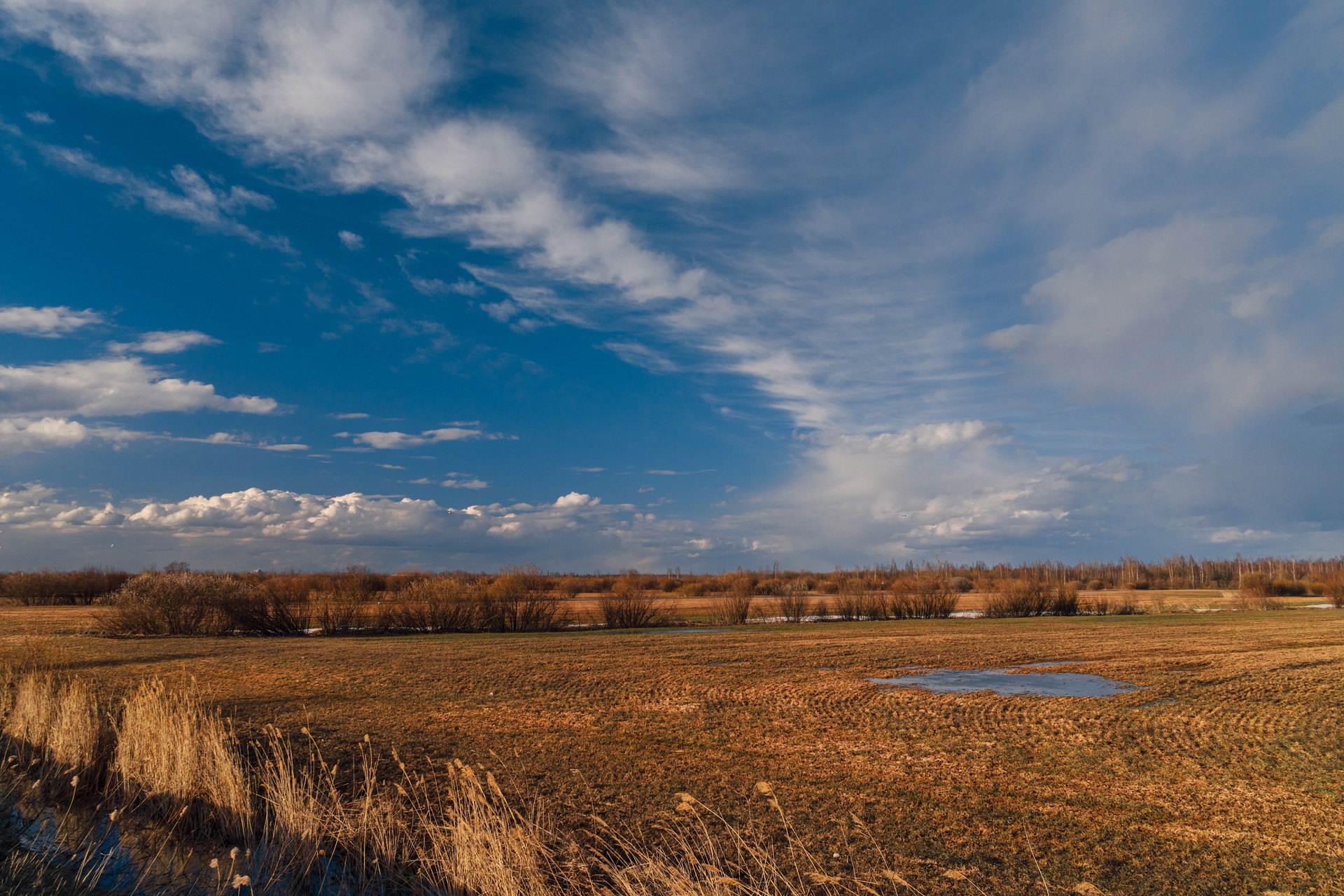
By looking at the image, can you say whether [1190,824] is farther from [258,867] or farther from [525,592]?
[525,592]

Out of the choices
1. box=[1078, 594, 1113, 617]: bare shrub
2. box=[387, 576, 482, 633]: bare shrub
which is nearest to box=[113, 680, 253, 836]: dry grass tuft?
box=[387, 576, 482, 633]: bare shrub

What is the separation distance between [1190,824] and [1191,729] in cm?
506

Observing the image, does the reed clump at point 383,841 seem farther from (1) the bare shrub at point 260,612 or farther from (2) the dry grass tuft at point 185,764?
(1) the bare shrub at point 260,612

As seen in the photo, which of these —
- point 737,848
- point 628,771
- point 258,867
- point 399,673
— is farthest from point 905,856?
point 399,673

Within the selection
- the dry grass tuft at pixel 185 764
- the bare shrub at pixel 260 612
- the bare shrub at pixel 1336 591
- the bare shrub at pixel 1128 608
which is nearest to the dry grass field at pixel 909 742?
the dry grass tuft at pixel 185 764

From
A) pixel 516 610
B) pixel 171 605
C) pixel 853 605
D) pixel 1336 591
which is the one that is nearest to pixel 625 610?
pixel 516 610

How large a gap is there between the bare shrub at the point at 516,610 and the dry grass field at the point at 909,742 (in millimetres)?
16113

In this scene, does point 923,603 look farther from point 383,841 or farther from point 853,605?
point 383,841

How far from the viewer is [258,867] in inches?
293

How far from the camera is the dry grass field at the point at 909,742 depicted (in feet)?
23.2

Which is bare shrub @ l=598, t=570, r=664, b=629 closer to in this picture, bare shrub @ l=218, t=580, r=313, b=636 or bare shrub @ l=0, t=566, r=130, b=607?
bare shrub @ l=218, t=580, r=313, b=636

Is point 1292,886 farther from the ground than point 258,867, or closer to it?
farther from the ground

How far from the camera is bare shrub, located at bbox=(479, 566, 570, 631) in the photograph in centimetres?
4019

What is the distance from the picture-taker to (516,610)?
4103 cm
